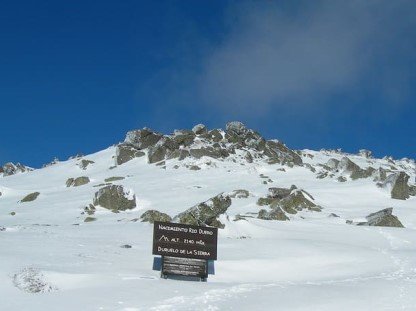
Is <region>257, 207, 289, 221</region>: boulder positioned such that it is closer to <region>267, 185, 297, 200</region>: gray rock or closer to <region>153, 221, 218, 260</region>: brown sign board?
<region>267, 185, 297, 200</region>: gray rock

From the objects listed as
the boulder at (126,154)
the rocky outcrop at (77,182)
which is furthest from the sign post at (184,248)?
the boulder at (126,154)

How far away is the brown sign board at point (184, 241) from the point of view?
18.3 metres

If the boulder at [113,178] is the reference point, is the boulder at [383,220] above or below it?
below

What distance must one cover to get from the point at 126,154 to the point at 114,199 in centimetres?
2502

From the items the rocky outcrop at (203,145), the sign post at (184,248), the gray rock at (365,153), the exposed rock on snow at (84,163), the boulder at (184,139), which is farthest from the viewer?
the gray rock at (365,153)

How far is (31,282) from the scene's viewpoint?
14.0 meters

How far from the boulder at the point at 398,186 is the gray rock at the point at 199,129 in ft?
106

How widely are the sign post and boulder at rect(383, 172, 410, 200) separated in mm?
33270

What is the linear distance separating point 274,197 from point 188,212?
52.7 feet

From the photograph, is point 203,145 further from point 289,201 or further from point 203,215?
point 203,215

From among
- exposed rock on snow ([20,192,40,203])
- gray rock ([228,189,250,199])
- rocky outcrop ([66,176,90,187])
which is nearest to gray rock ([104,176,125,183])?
rocky outcrop ([66,176,90,187])

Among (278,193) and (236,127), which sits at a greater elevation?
(236,127)

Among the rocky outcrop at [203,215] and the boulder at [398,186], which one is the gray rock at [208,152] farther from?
the rocky outcrop at [203,215]

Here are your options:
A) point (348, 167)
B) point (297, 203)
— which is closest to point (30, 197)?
point (297, 203)
